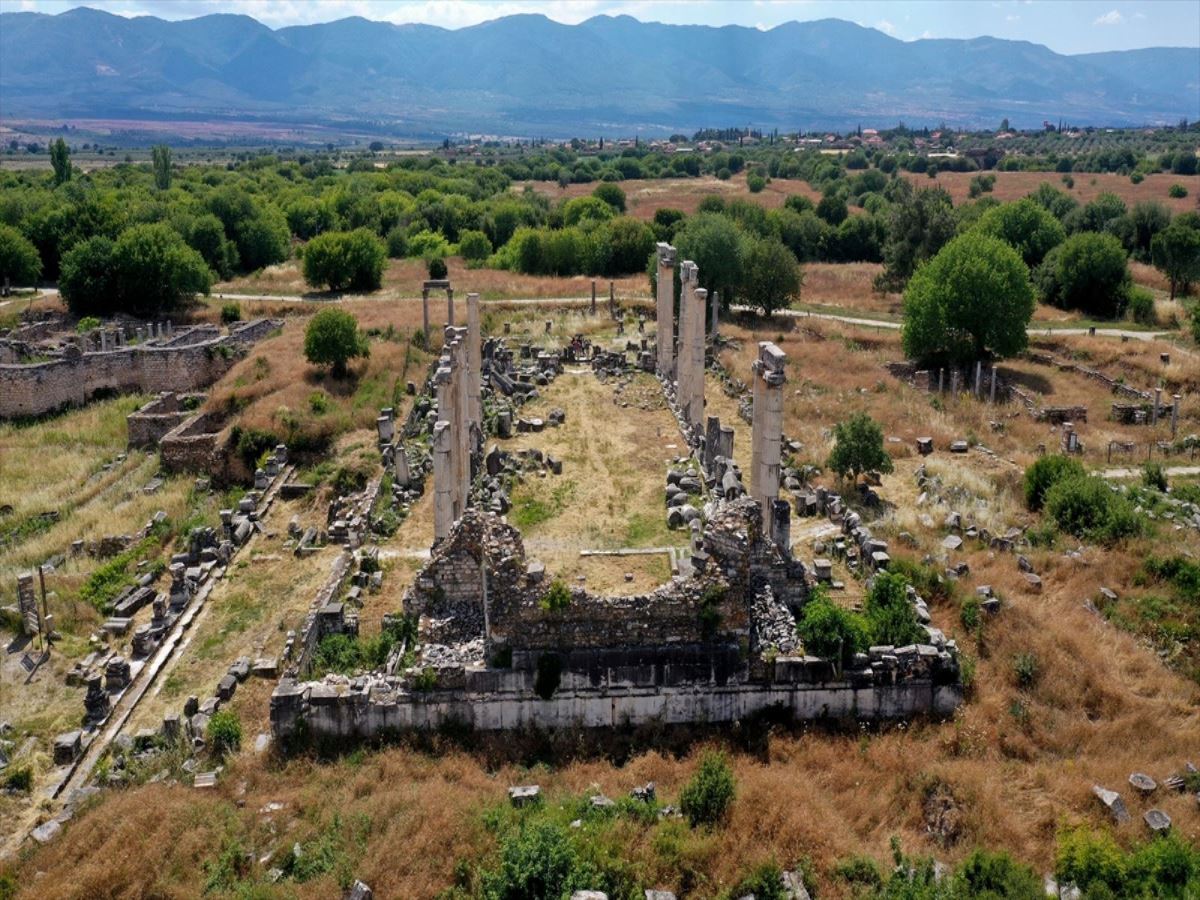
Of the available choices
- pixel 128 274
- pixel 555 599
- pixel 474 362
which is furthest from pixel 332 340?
pixel 555 599

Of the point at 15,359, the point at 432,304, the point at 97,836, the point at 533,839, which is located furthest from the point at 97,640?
the point at 432,304

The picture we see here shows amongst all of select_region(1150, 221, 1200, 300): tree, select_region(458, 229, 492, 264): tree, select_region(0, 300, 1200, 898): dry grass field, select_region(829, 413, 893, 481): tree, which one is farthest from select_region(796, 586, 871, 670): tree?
select_region(458, 229, 492, 264): tree

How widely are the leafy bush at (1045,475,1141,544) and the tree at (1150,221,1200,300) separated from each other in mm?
41607

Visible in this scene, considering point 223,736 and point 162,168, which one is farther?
point 162,168

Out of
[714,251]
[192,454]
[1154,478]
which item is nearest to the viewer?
[1154,478]

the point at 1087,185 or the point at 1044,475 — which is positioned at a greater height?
the point at 1087,185

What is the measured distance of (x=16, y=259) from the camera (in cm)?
5959

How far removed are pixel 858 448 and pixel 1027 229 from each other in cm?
4341

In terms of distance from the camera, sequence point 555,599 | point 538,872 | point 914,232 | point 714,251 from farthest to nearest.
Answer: point 914,232 → point 714,251 → point 555,599 → point 538,872

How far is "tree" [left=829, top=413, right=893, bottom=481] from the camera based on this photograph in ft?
90.5

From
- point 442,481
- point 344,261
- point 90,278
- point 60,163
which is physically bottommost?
point 442,481

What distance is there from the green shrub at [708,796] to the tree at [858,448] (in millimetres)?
14636

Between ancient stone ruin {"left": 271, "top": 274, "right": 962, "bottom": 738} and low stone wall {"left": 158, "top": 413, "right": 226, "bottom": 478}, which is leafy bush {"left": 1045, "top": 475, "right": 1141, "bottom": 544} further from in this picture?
low stone wall {"left": 158, "top": 413, "right": 226, "bottom": 478}

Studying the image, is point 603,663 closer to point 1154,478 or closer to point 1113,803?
point 1113,803
